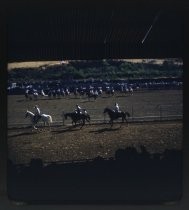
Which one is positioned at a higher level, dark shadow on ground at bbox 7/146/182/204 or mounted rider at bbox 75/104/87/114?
mounted rider at bbox 75/104/87/114

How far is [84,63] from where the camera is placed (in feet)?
27.7

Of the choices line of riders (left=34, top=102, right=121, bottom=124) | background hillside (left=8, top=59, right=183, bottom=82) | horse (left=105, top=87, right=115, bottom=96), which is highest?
background hillside (left=8, top=59, right=183, bottom=82)

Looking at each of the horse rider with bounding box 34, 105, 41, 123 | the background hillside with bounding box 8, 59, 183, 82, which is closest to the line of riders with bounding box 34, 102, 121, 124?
the horse rider with bounding box 34, 105, 41, 123

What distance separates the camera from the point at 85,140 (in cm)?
845

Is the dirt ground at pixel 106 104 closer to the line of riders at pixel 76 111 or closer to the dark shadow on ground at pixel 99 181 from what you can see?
the line of riders at pixel 76 111

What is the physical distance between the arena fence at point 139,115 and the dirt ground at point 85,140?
23mm

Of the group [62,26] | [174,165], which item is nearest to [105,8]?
[62,26]

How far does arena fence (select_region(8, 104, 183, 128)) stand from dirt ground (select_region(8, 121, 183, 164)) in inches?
0.9

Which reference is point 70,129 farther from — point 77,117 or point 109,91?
point 109,91

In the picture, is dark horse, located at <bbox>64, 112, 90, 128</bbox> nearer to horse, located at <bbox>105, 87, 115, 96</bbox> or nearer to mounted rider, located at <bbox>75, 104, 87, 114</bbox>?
mounted rider, located at <bbox>75, 104, 87, 114</bbox>

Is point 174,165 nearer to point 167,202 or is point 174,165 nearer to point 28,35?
point 167,202

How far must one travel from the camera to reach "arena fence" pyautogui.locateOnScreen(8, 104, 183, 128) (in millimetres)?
8398

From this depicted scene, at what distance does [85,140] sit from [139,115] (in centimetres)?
25

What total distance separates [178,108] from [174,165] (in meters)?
0.25
